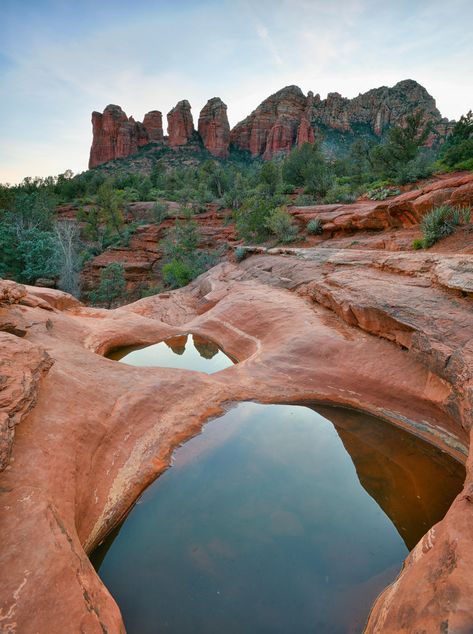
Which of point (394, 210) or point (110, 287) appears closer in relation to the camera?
point (394, 210)

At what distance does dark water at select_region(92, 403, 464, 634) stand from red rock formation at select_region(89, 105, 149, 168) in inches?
3469

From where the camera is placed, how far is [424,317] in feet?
19.4

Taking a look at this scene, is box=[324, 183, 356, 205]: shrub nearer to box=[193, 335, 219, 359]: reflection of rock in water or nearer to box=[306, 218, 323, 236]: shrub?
box=[306, 218, 323, 236]: shrub

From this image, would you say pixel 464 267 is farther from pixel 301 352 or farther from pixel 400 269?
pixel 301 352

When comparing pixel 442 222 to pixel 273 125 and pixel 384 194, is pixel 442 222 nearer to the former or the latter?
pixel 384 194

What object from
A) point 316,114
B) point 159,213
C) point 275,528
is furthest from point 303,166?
point 316,114

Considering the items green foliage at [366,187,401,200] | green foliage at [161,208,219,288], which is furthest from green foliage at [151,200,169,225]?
green foliage at [366,187,401,200]

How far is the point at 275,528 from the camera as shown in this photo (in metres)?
3.58

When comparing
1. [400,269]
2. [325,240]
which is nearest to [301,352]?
[400,269]

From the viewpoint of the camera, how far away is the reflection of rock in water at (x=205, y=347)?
9.52 m

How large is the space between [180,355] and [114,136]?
88.9m

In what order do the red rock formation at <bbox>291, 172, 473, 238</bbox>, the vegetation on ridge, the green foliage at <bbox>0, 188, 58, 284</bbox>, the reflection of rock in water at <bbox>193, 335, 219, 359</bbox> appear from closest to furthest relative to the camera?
1. the reflection of rock in water at <bbox>193, 335, 219, 359</bbox>
2. the red rock formation at <bbox>291, 172, 473, 238</bbox>
3. the vegetation on ridge
4. the green foliage at <bbox>0, 188, 58, 284</bbox>

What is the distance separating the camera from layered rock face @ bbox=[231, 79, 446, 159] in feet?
252

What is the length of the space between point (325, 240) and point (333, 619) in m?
13.6
